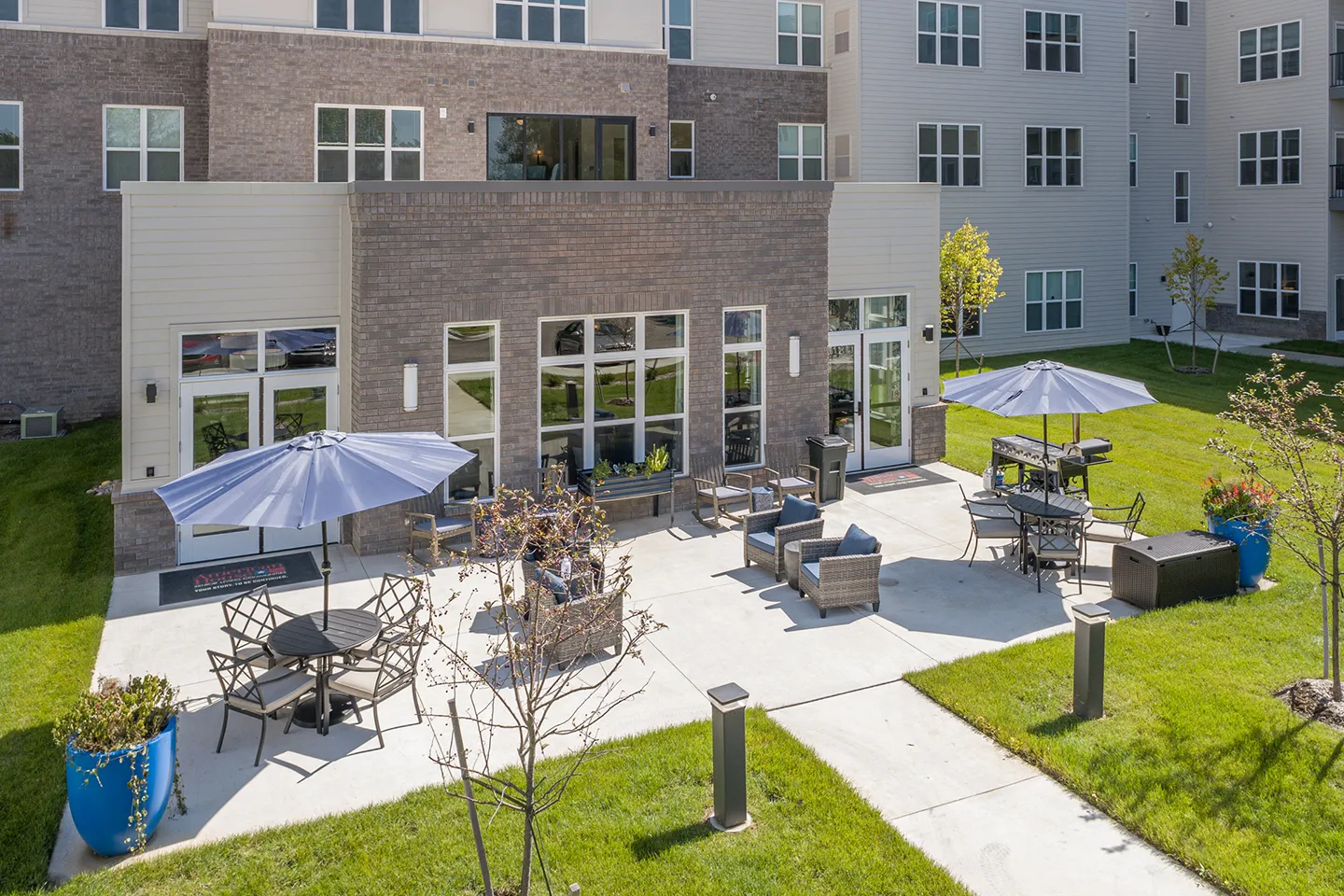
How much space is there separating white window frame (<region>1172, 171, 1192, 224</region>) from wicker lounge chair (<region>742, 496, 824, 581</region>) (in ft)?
103

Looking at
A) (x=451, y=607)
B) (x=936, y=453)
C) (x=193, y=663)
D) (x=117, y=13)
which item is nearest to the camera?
(x=193, y=663)

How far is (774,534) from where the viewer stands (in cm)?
1387

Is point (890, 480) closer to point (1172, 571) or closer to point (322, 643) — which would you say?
point (1172, 571)

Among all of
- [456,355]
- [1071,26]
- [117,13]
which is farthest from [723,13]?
[456,355]

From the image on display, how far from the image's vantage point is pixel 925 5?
30.1 m

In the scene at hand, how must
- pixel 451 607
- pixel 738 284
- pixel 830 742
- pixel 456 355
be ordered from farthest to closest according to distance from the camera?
1. pixel 738 284
2. pixel 456 355
3. pixel 451 607
4. pixel 830 742

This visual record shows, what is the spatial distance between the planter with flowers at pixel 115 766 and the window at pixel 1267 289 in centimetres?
3907

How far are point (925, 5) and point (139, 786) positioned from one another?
2946 centimetres

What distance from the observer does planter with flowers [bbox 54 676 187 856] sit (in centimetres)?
743

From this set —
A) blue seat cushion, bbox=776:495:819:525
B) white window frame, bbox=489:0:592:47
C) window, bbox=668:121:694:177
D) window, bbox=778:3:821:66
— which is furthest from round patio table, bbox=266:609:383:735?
window, bbox=778:3:821:66

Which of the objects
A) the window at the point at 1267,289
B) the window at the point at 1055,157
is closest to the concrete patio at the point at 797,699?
the window at the point at 1055,157

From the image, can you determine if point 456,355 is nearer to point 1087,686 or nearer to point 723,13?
point 1087,686

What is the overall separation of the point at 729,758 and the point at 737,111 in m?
23.1

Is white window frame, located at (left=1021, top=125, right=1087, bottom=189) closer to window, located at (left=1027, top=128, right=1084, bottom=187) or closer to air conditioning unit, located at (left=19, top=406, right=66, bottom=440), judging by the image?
window, located at (left=1027, top=128, right=1084, bottom=187)
